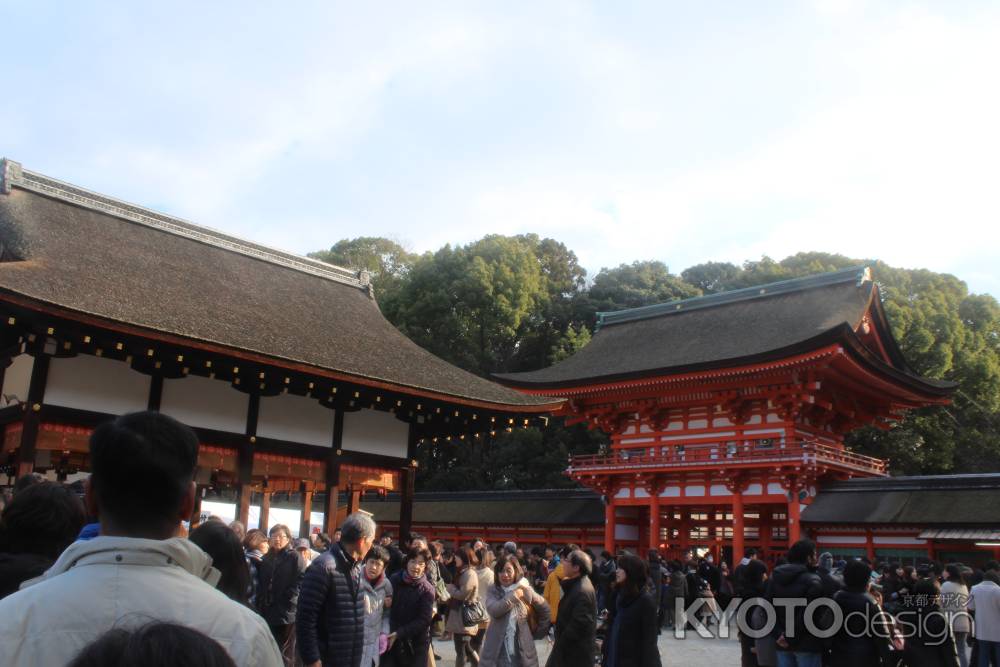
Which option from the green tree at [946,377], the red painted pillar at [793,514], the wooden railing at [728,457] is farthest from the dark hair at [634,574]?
the green tree at [946,377]

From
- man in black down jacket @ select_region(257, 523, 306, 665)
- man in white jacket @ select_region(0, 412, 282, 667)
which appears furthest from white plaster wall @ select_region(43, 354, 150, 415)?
man in white jacket @ select_region(0, 412, 282, 667)

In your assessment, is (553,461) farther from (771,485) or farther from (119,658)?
(119,658)

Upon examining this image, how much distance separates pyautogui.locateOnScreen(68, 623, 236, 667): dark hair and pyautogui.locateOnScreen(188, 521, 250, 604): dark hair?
280cm

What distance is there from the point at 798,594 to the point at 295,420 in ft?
35.7

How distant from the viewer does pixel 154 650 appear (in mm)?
1364

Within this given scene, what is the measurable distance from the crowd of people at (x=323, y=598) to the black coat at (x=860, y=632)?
0.02 meters

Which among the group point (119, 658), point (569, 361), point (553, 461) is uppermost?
point (569, 361)

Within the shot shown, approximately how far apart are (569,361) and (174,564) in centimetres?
2897

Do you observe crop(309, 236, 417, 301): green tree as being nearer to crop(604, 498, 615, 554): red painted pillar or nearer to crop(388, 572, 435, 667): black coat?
crop(604, 498, 615, 554): red painted pillar

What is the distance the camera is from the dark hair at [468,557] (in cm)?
1053

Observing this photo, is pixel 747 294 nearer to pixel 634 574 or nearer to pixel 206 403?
pixel 206 403

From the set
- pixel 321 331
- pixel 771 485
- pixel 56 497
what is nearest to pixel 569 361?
pixel 771 485

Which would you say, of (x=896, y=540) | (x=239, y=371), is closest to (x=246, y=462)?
(x=239, y=371)

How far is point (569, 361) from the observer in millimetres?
30969
